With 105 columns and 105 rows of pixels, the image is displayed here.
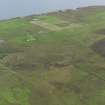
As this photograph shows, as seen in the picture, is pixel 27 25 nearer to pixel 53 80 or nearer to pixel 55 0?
pixel 53 80

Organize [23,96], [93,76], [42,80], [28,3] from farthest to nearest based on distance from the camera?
[28,3], [93,76], [42,80], [23,96]

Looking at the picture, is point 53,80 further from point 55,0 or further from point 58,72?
point 55,0

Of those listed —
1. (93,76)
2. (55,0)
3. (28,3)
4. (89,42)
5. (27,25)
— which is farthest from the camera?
(55,0)

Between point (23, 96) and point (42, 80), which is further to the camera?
point (42, 80)

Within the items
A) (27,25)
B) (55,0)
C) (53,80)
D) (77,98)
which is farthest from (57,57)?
(55,0)

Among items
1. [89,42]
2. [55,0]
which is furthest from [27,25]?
[55,0]

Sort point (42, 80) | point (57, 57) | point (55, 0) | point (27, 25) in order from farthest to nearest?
1. point (55, 0)
2. point (27, 25)
3. point (57, 57)
4. point (42, 80)
